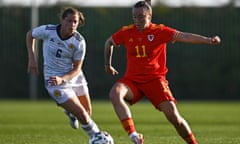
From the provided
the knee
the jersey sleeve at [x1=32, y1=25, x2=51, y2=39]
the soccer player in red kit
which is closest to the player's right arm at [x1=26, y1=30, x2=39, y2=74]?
the jersey sleeve at [x1=32, y1=25, x2=51, y2=39]

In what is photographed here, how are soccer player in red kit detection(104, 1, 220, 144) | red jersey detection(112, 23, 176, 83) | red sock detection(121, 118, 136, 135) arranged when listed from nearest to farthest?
red sock detection(121, 118, 136, 135)
soccer player in red kit detection(104, 1, 220, 144)
red jersey detection(112, 23, 176, 83)

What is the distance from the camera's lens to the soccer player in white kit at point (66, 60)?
1177 cm

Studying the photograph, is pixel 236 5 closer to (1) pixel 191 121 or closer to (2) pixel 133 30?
(1) pixel 191 121

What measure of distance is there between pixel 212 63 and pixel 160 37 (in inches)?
1111

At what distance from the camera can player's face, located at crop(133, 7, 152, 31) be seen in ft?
37.8

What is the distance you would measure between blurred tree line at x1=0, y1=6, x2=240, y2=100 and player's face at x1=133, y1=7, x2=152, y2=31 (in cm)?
2740

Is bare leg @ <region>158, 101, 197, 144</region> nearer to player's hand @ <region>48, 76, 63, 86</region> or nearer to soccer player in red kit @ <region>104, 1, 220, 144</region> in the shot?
soccer player in red kit @ <region>104, 1, 220, 144</region>

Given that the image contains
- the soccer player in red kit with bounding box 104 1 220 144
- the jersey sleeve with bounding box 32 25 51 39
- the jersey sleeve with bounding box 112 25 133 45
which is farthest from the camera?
the jersey sleeve with bounding box 32 25 51 39

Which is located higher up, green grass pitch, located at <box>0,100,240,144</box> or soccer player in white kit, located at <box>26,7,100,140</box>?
soccer player in white kit, located at <box>26,7,100,140</box>

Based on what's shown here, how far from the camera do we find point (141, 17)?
11.6 meters

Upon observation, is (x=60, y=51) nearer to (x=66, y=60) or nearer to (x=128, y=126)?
(x=66, y=60)

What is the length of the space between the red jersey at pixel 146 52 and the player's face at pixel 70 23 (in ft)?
2.45

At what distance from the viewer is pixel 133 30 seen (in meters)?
11.8

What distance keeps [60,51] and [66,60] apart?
15 cm
